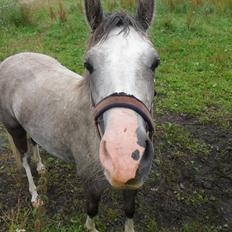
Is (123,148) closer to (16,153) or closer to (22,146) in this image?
(22,146)

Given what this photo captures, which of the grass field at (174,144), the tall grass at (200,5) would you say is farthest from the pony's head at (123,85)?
the tall grass at (200,5)

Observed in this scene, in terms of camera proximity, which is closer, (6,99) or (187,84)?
(6,99)

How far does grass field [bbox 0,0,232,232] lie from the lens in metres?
3.48

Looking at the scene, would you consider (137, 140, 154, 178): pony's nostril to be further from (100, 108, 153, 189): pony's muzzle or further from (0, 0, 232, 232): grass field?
(0, 0, 232, 232): grass field

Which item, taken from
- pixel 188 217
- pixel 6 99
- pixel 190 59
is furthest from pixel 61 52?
pixel 188 217

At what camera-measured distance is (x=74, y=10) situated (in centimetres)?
986

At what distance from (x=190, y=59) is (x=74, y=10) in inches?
172

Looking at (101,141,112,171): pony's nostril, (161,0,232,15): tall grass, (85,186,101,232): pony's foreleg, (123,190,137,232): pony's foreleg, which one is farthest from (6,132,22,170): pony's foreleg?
(161,0,232,15): tall grass

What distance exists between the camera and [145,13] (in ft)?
8.36

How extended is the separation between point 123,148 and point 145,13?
1193 mm

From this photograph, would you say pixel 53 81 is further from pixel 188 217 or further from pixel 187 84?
pixel 187 84

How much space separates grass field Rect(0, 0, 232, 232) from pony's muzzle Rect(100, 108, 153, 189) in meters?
1.54

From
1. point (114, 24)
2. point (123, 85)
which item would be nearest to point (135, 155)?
point (123, 85)

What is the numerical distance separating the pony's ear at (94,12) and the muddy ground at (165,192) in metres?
1.75
